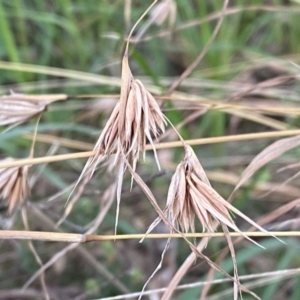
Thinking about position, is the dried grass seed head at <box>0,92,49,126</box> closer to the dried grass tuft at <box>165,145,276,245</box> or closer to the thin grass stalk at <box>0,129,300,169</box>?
the thin grass stalk at <box>0,129,300,169</box>

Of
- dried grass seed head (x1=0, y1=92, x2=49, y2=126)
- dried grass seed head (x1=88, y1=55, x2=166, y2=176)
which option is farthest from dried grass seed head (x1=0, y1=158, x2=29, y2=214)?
dried grass seed head (x1=88, y1=55, x2=166, y2=176)

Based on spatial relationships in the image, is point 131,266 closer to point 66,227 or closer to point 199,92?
point 66,227

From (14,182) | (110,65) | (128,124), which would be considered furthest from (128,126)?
(110,65)

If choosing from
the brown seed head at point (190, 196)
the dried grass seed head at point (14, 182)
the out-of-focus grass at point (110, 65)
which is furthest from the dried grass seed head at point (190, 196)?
the out-of-focus grass at point (110, 65)

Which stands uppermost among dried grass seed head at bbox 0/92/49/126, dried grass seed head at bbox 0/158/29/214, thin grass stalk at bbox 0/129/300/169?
dried grass seed head at bbox 0/92/49/126

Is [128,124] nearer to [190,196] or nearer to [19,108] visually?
[190,196]
